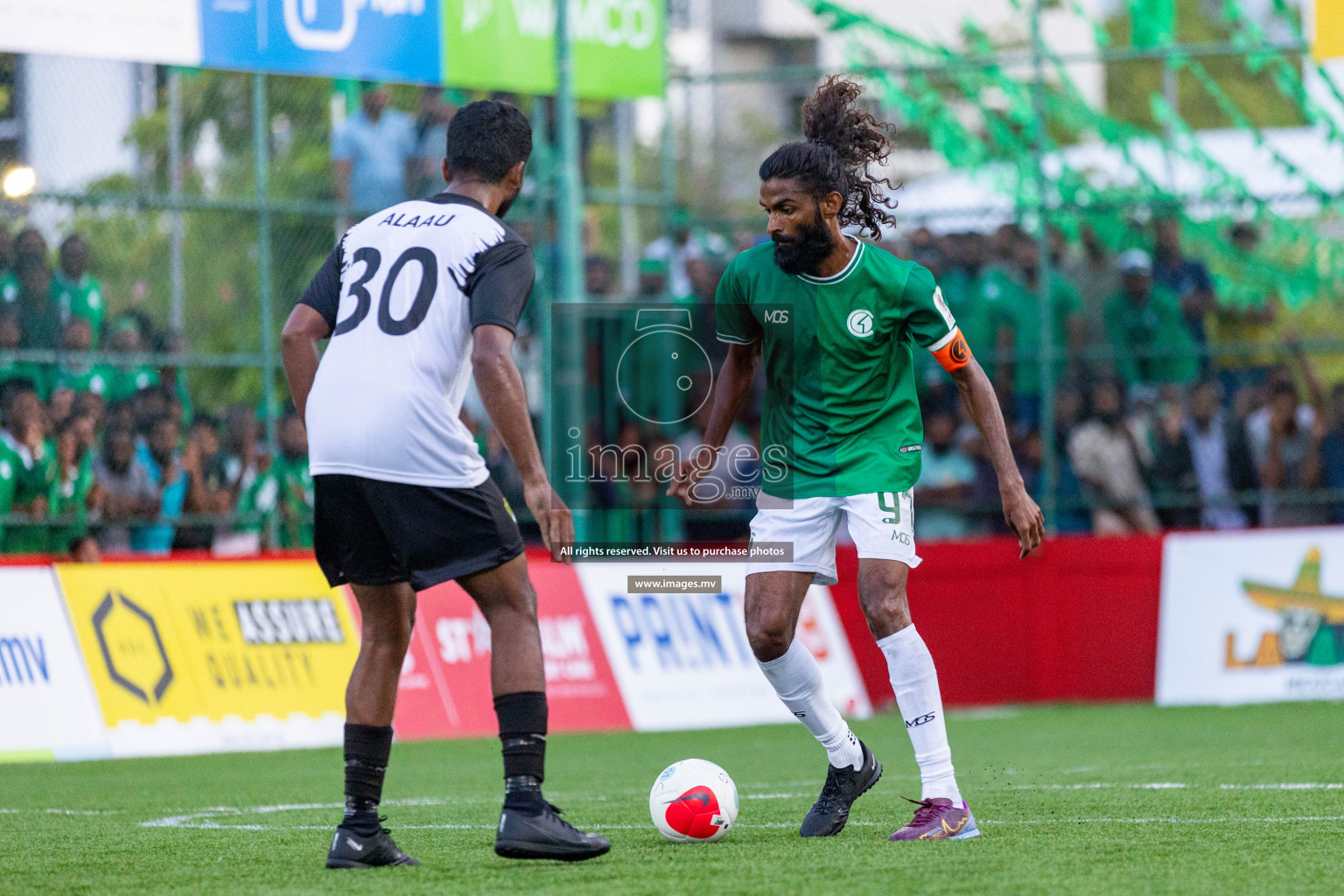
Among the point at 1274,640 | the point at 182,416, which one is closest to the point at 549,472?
the point at 182,416

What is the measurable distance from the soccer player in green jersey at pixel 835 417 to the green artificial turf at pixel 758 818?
443 millimetres

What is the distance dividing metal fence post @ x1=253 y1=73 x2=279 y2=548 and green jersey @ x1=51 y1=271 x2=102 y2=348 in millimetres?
1289

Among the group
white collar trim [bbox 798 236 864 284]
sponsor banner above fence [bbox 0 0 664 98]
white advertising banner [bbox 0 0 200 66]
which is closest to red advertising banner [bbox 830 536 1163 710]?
sponsor banner above fence [bbox 0 0 664 98]

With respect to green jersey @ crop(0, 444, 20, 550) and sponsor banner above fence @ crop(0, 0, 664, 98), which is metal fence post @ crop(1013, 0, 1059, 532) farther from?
green jersey @ crop(0, 444, 20, 550)

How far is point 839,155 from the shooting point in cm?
651

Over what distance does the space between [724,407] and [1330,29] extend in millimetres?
8894

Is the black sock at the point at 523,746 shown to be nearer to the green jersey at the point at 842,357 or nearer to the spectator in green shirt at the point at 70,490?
the green jersey at the point at 842,357

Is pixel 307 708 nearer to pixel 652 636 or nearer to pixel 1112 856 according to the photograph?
pixel 652 636

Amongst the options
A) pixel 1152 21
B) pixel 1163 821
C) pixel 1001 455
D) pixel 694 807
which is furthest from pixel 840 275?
pixel 1152 21

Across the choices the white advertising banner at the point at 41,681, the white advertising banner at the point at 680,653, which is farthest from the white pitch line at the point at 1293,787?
the white advertising banner at the point at 41,681

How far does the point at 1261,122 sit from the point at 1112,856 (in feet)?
79.2

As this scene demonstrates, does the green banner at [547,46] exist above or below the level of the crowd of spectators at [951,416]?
above

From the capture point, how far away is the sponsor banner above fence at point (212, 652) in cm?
1096

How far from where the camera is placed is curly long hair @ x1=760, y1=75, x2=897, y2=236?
248 inches
